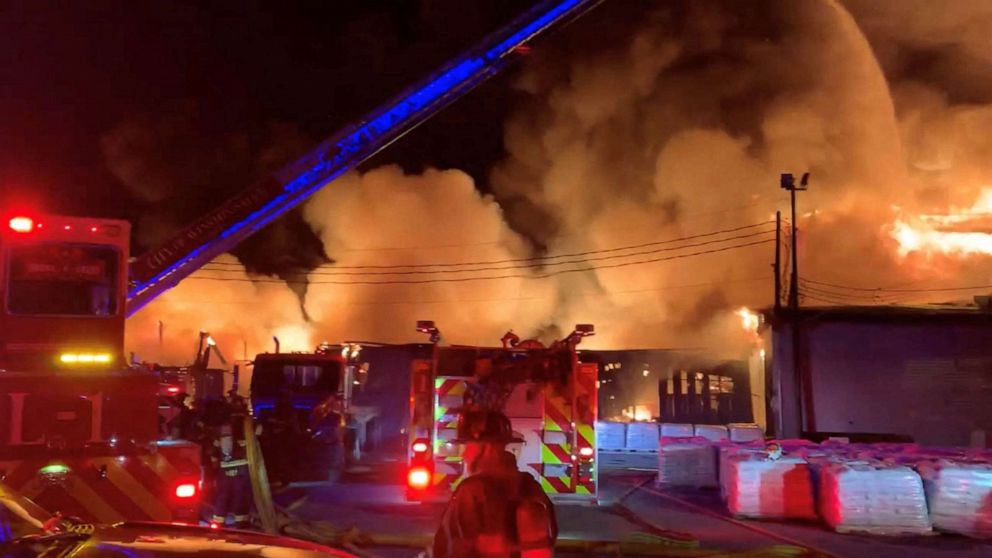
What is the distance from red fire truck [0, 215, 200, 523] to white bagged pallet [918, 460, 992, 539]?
8258 millimetres

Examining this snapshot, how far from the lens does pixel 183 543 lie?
291 centimetres

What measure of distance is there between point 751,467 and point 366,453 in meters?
10.3

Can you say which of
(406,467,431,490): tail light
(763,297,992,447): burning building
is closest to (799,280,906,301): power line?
(763,297,992,447): burning building

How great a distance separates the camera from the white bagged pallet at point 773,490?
1029 cm

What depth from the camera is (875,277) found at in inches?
1435

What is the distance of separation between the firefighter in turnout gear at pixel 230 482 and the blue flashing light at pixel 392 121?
310 centimetres

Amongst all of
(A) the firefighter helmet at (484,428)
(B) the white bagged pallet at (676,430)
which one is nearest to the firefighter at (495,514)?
(A) the firefighter helmet at (484,428)

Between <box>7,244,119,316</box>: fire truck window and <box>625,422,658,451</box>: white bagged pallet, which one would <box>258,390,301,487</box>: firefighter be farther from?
<box>625,422,658,451</box>: white bagged pallet

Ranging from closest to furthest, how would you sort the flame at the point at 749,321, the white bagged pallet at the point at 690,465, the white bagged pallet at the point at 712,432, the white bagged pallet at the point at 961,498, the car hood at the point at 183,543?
the car hood at the point at 183,543 → the white bagged pallet at the point at 961,498 → the white bagged pallet at the point at 690,465 → the white bagged pallet at the point at 712,432 → the flame at the point at 749,321

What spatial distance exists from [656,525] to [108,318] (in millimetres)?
6379

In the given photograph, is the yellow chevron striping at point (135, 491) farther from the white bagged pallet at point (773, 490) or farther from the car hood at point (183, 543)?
the white bagged pallet at point (773, 490)

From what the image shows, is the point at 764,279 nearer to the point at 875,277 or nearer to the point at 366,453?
the point at 875,277

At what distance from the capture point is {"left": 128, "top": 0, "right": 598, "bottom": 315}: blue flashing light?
459 inches

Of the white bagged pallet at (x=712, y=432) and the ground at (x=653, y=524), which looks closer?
the ground at (x=653, y=524)
